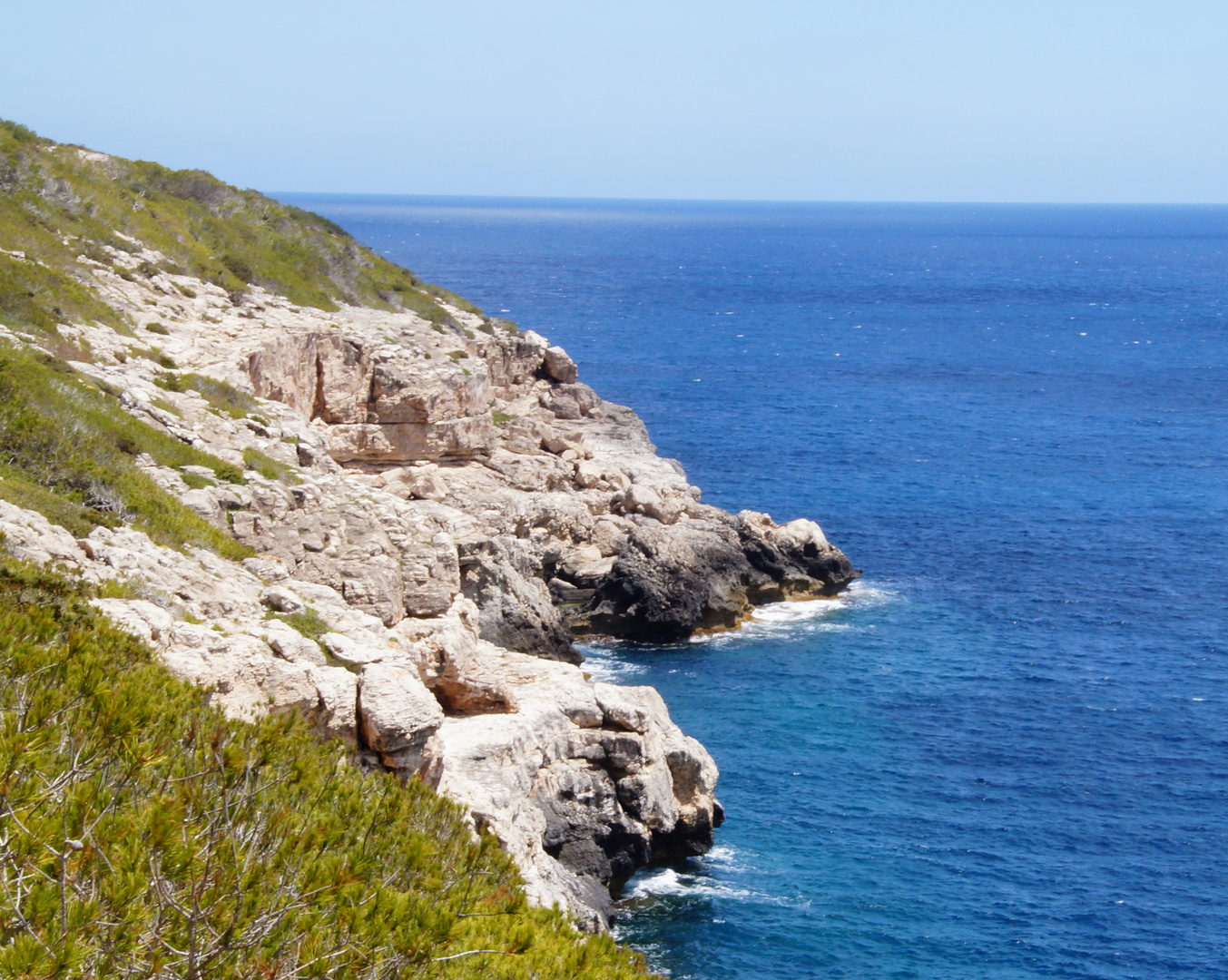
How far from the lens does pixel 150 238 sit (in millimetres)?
41812

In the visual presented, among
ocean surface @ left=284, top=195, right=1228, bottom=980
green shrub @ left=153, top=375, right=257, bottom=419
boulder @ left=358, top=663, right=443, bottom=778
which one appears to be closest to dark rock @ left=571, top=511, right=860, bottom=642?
ocean surface @ left=284, top=195, right=1228, bottom=980

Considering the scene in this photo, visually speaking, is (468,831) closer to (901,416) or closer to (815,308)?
(901,416)

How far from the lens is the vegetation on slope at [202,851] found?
7.26 meters

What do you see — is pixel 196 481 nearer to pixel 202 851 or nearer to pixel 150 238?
pixel 202 851

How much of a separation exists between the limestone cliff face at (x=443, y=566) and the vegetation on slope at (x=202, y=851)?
3.10 meters

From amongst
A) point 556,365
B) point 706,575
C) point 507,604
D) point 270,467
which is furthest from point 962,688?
point 556,365

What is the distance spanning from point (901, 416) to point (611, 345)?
119 feet

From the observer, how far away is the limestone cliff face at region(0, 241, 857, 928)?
653 inches

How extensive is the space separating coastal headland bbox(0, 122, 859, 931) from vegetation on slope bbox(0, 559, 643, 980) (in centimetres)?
278

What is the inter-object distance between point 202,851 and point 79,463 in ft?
43.8

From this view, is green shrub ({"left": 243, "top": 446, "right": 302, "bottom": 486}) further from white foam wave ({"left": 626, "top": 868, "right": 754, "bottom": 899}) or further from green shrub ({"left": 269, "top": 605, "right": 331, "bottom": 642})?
white foam wave ({"left": 626, "top": 868, "right": 754, "bottom": 899})

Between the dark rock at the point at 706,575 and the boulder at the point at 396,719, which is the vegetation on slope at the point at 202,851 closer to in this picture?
the boulder at the point at 396,719

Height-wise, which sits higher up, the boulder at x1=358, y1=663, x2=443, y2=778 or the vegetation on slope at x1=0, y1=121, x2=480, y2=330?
the vegetation on slope at x1=0, y1=121, x2=480, y2=330

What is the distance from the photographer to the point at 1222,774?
33.8 meters
